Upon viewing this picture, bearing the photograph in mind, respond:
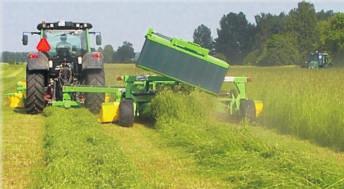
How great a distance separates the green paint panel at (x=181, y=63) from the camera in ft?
37.4

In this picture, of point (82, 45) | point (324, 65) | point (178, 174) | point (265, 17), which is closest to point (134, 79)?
point (82, 45)

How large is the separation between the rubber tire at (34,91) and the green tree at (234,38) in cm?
5858

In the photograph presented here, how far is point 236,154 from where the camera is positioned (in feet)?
24.3

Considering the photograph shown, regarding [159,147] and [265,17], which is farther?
[265,17]

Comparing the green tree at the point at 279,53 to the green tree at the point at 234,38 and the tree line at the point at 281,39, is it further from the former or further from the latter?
the green tree at the point at 234,38

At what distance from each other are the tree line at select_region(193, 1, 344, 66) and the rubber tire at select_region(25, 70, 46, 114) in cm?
4938

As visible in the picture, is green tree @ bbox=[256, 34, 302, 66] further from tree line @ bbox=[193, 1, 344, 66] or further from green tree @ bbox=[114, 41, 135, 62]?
green tree @ bbox=[114, 41, 135, 62]

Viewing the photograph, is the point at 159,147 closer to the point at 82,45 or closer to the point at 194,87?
the point at 194,87

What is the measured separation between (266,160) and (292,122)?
4.22 meters

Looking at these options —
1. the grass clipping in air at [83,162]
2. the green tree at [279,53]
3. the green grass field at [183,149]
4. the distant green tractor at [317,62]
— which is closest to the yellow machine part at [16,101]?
the green grass field at [183,149]

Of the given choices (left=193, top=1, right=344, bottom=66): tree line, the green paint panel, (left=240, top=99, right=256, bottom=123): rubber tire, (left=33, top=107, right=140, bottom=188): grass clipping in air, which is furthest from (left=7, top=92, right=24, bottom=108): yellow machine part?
(left=193, top=1, right=344, bottom=66): tree line

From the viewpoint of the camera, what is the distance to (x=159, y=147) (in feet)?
29.1

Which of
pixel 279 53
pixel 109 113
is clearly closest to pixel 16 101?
pixel 109 113

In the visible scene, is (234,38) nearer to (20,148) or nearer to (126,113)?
(126,113)
